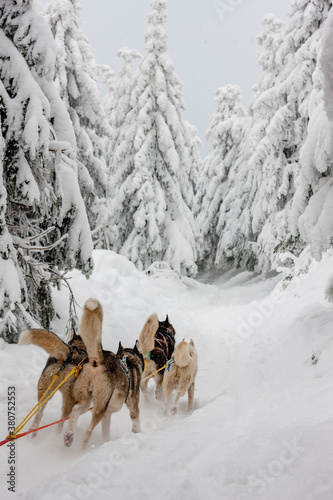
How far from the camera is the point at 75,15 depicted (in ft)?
46.3

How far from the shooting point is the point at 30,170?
13.7ft

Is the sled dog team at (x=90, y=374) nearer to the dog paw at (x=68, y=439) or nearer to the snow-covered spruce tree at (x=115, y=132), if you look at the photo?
the dog paw at (x=68, y=439)

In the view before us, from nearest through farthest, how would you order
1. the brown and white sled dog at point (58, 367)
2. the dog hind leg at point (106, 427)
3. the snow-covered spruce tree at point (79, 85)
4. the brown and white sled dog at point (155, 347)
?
the brown and white sled dog at point (58, 367), the dog hind leg at point (106, 427), the brown and white sled dog at point (155, 347), the snow-covered spruce tree at point (79, 85)

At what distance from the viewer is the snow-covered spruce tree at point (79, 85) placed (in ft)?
43.8

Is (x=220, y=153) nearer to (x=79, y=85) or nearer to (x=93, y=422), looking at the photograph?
(x=79, y=85)

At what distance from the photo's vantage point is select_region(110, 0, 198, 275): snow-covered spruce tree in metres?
15.4

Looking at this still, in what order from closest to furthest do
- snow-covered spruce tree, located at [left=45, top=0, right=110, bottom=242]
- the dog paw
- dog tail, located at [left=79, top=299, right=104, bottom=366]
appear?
the dog paw < dog tail, located at [left=79, top=299, right=104, bottom=366] < snow-covered spruce tree, located at [left=45, top=0, right=110, bottom=242]

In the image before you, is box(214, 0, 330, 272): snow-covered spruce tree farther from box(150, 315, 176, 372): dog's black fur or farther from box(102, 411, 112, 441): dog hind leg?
box(102, 411, 112, 441): dog hind leg

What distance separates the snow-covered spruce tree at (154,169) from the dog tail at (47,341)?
12.2 metres

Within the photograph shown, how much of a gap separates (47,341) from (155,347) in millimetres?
2182

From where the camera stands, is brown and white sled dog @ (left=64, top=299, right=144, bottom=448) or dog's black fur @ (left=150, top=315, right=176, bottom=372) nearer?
brown and white sled dog @ (left=64, top=299, right=144, bottom=448)

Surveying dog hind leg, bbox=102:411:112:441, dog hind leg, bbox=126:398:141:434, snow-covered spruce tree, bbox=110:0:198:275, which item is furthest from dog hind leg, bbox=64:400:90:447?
snow-covered spruce tree, bbox=110:0:198:275

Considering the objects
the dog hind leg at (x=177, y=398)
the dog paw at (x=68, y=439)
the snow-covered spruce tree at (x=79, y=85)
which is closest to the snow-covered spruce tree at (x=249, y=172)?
the snow-covered spruce tree at (x=79, y=85)

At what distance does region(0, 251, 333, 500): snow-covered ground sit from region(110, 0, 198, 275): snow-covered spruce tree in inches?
285
